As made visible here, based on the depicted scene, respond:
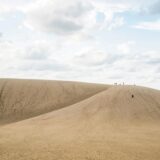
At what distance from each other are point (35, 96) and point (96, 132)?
25.6m

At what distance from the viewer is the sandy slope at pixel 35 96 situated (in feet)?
177

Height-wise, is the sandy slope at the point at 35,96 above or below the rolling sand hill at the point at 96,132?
above

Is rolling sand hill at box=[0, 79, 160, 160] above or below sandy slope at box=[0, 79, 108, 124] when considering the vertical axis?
below

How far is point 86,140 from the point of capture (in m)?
31.9

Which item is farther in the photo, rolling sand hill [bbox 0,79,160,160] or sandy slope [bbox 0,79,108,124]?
sandy slope [bbox 0,79,108,124]

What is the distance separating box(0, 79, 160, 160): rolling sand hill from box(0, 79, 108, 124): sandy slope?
19.2ft

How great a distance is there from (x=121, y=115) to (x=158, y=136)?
415 inches

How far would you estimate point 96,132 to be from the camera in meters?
37.3

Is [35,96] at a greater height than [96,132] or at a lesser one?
greater

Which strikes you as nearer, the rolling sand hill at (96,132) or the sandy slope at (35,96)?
the rolling sand hill at (96,132)

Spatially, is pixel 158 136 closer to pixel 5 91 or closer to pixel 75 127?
pixel 75 127

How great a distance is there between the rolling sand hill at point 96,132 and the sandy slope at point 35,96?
5.84m

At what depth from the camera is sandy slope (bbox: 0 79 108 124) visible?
54.1 m

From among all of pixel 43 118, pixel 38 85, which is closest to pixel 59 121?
pixel 43 118
